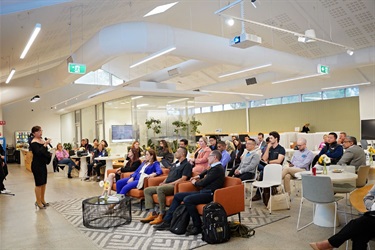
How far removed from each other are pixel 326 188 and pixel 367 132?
36.3 feet

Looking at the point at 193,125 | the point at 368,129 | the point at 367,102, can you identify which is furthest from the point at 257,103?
the point at 193,125

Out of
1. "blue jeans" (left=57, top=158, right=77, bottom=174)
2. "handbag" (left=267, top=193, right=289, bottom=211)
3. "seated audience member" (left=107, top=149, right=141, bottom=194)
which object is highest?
"seated audience member" (left=107, top=149, right=141, bottom=194)

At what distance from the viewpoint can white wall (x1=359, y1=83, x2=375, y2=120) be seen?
527 inches

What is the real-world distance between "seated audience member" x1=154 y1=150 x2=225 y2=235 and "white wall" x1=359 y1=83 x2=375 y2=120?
38.8 ft

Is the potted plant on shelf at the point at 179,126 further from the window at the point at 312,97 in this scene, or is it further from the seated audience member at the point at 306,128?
the window at the point at 312,97

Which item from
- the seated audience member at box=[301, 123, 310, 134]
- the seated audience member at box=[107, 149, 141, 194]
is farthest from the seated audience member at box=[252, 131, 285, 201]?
the seated audience member at box=[301, 123, 310, 134]

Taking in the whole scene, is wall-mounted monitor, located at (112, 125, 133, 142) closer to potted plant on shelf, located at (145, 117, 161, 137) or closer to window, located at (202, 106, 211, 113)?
potted plant on shelf, located at (145, 117, 161, 137)

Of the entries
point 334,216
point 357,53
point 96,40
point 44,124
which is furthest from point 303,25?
point 44,124

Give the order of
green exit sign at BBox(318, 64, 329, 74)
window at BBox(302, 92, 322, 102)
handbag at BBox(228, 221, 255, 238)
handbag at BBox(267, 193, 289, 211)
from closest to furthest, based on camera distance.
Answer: handbag at BBox(228, 221, 255, 238) < handbag at BBox(267, 193, 289, 211) < green exit sign at BBox(318, 64, 329, 74) < window at BBox(302, 92, 322, 102)

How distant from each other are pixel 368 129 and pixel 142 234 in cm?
1230

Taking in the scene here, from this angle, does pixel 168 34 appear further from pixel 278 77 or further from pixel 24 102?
pixel 24 102

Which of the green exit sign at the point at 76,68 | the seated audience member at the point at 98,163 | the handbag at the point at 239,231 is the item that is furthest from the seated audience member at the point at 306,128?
the handbag at the point at 239,231

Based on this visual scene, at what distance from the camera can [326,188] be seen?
386 cm

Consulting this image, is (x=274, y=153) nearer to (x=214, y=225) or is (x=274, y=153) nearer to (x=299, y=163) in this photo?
(x=299, y=163)
